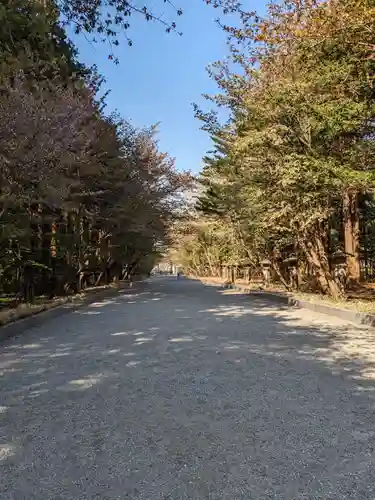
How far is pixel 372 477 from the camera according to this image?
8.27 ft

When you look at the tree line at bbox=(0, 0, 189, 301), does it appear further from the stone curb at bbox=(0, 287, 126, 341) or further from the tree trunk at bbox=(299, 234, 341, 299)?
the tree trunk at bbox=(299, 234, 341, 299)

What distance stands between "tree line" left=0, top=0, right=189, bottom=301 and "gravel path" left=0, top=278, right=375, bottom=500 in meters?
3.57

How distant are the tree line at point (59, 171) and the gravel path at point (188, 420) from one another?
3.57 m

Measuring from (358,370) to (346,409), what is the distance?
4.79 feet

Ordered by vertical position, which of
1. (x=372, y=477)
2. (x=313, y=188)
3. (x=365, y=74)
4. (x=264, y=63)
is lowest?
(x=372, y=477)

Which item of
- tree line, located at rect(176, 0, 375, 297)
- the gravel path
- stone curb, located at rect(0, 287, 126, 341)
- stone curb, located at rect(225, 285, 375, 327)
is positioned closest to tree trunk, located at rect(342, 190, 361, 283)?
tree line, located at rect(176, 0, 375, 297)

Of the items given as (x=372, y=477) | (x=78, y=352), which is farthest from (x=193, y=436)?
(x=78, y=352)

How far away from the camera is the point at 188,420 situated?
346 centimetres

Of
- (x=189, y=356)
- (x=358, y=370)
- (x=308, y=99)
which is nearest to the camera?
(x=358, y=370)

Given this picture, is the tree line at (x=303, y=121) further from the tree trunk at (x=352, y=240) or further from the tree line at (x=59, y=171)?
the tree line at (x=59, y=171)

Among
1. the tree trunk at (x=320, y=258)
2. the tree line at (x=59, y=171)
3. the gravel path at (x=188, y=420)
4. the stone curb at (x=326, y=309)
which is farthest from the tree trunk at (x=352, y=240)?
the gravel path at (x=188, y=420)

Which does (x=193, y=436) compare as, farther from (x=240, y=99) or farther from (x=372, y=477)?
(x=240, y=99)

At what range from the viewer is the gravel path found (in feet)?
8.15

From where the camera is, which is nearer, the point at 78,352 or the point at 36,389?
the point at 36,389
